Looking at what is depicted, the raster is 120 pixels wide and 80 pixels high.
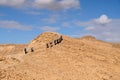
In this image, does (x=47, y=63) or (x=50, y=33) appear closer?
(x=47, y=63)

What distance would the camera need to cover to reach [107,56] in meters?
37.5

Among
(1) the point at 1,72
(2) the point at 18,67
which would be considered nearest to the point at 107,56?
(2) the point at 18,67

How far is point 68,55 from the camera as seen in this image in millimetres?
34375

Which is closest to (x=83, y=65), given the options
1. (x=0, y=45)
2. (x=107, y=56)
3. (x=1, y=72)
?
(x=107, y=56)

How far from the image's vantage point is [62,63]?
31594mm

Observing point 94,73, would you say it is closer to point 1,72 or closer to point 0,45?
point 1,72

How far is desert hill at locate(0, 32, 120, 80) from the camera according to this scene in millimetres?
26984

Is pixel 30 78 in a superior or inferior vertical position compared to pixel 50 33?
inferior

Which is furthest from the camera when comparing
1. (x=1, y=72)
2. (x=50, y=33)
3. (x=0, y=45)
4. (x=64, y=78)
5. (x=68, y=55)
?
(x=0, y=45)

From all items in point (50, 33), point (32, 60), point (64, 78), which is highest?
point (50, 33)

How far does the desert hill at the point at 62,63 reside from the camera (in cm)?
2698

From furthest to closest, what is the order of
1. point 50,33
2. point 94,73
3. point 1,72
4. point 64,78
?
1. point 50,33
2. point 94,73
3. point 64,78
4. point 1,72

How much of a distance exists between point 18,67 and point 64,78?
5.09 metres

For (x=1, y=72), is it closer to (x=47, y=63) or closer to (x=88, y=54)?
(x=47, y=63)
